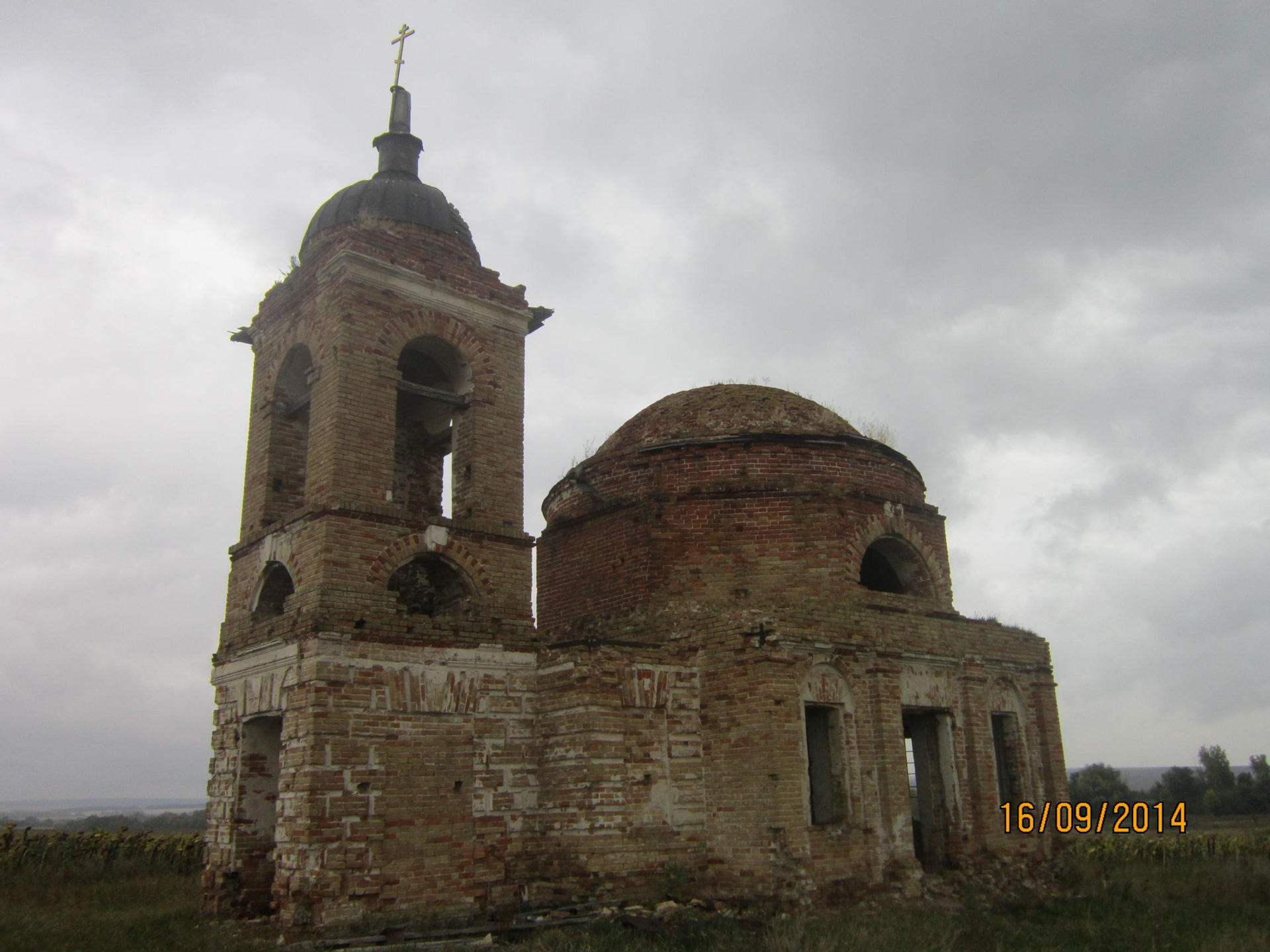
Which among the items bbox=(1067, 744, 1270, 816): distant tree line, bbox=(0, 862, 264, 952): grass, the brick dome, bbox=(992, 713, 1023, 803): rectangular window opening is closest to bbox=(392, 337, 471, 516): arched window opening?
the brick dome

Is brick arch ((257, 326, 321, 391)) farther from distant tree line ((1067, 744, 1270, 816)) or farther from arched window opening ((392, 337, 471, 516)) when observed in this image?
distant tree line ((1067, 744, 1270, 816))

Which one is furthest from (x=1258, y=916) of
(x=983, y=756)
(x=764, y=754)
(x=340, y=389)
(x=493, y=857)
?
(x=340, y=389)

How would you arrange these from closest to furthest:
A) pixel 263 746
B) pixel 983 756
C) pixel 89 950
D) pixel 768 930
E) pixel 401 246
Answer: pixel 89 950 < pixel 768 930 < pixel 263 746 < pixel 401 246 < pixel 983 756

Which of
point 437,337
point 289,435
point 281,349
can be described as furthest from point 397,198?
point 289,435

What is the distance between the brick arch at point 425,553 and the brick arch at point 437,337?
195 centimetres

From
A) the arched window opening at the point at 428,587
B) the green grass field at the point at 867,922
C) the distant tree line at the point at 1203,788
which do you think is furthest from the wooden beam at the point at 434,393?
the distant tree line at the point at 1203,788

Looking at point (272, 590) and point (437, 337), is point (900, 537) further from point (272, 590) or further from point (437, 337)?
point (272, 590)

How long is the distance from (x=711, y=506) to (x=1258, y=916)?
802 centimetres

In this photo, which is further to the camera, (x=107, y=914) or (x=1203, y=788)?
(x=1203, y=788)

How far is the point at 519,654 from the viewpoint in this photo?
33.7 feet

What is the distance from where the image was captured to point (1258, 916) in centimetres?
1136

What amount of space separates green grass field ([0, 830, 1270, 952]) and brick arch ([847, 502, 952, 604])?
12.4 feet

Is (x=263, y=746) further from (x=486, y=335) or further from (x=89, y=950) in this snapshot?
(x=486, y=335)

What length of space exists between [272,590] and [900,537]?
306 inches
